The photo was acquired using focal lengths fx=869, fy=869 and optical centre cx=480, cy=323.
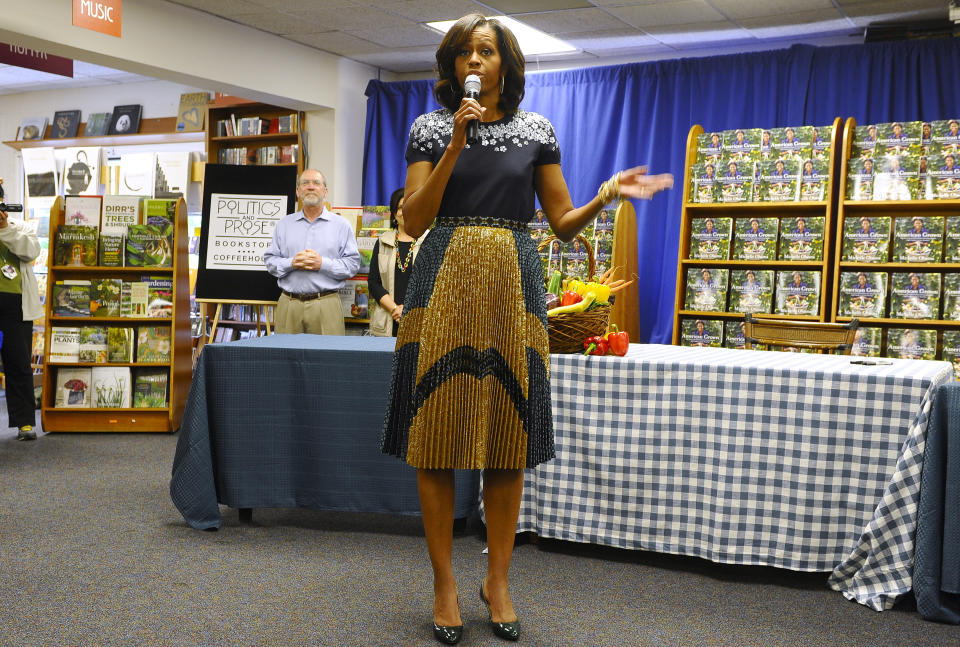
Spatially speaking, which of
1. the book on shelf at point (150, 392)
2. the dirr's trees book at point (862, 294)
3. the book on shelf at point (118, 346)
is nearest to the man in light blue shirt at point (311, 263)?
the book on shelf at point (150, 392)

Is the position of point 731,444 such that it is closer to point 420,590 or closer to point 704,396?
point 704,396

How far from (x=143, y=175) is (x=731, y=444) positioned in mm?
7532

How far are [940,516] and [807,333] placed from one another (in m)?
1.21

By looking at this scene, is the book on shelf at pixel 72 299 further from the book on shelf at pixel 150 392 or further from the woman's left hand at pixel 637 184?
the woman's left hand at pixel 637 184

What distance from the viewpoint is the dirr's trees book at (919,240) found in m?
4.95

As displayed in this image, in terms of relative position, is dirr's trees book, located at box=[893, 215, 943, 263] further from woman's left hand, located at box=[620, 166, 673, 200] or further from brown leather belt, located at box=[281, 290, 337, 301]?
woman's left hand, located at box=[620, 166, 673, 200]

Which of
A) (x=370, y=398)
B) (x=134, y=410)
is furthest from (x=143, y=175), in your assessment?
(x=370, y=398)

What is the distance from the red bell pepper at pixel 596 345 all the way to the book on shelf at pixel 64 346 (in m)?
3.78

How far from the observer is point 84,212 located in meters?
5.40

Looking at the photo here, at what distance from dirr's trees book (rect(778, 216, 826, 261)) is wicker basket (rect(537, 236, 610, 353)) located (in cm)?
282

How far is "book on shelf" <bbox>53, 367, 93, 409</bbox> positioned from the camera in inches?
213

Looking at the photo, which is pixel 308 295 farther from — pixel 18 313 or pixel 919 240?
pixel 919 240

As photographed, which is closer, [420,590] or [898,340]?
[420,590]

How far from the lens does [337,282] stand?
5301 millimetres
